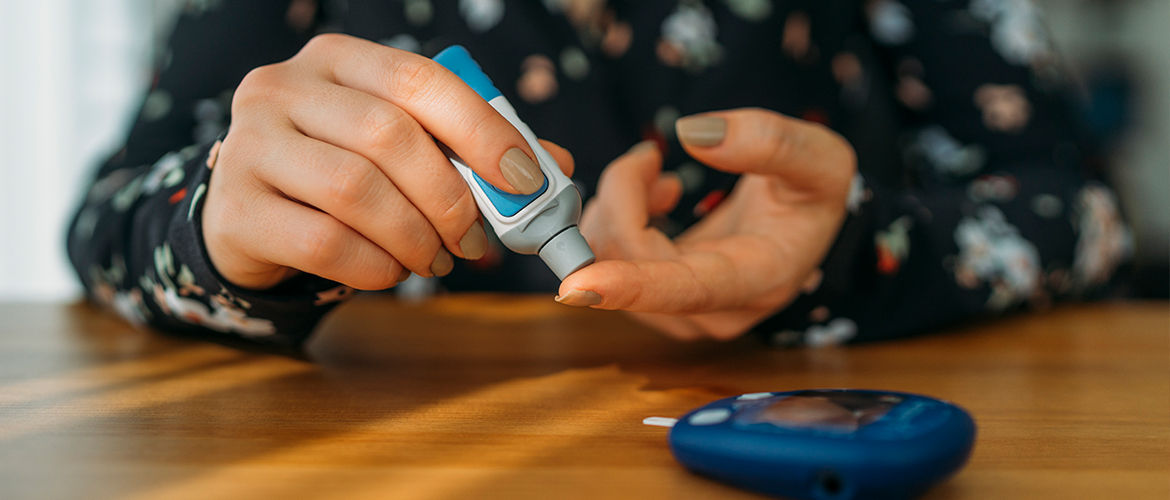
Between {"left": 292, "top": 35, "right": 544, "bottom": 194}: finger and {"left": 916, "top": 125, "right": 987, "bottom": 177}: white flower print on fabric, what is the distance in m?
0.77

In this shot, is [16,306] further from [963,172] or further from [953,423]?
[963,172]

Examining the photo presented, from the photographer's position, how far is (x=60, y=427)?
0.29 m

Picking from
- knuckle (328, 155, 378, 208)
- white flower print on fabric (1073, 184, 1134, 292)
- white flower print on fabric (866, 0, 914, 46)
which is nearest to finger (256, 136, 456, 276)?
knuckle (328, 155, 378, 208)

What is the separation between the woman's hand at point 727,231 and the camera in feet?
1.14

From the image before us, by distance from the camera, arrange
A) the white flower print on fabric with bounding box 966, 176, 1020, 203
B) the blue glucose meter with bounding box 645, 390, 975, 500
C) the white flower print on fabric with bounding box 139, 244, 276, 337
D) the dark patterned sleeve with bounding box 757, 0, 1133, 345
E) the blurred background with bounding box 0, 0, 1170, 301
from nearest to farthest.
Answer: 1. the blue glucose meter with bounding box 645, 390, 975, 500
2. the white flower print on fabric with bounding box 139, 244, 276, 337
3. the dark patterned sleeve with bounding box 757, 0, 1133, 345
4. the white flower print on fabric with bounding box 966, 176, 1020, 203
5. the blurred background with bounding box 0, 0, 1170, 301

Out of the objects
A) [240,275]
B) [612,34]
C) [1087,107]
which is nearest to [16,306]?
[240,275]

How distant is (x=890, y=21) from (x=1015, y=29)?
155 millimetres

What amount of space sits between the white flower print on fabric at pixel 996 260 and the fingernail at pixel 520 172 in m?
0.46

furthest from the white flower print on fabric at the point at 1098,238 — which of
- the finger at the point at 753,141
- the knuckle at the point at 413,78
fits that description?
the knuckle at the point at 413,78

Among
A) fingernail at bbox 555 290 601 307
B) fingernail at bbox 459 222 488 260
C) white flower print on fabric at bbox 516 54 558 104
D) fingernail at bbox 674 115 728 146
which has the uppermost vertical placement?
white flower print on fabric at bbox 516 54 558 104

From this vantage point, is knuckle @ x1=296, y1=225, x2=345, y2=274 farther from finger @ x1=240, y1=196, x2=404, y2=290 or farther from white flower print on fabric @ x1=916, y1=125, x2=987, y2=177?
white flower print on fabric @ x1=916, y1=125, x2=987, y2=177

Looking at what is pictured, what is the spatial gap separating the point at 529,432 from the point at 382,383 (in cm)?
13

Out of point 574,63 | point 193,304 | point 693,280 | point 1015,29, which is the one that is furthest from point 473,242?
point 1015,29

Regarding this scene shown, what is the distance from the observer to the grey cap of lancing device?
319 millimetres
